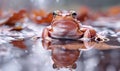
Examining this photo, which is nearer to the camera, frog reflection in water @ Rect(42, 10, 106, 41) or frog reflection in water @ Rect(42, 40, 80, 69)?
frog reflection in water @ Rect(42, 40, 80, 69)

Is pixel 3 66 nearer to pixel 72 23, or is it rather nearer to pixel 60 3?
pixel 72 23

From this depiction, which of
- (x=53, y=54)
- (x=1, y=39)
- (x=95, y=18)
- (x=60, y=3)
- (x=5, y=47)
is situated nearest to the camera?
(x=53, y=54)

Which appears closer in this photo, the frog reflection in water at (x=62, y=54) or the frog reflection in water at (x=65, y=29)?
the frog reflection in water at (x=62, y=54)

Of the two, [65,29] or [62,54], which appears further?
[65,29]

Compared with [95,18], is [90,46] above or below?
above

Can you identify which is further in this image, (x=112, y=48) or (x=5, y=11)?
(x=5, y=11)

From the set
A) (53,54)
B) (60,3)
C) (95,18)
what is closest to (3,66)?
(53,54)

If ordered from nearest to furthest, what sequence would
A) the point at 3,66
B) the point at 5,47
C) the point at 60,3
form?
the point at 3,66, the point at 5,47, the point at 60,3

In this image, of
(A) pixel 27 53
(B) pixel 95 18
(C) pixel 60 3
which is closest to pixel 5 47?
(A) pixel 27 53

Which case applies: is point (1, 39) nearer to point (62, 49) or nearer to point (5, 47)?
point (5, 47)
